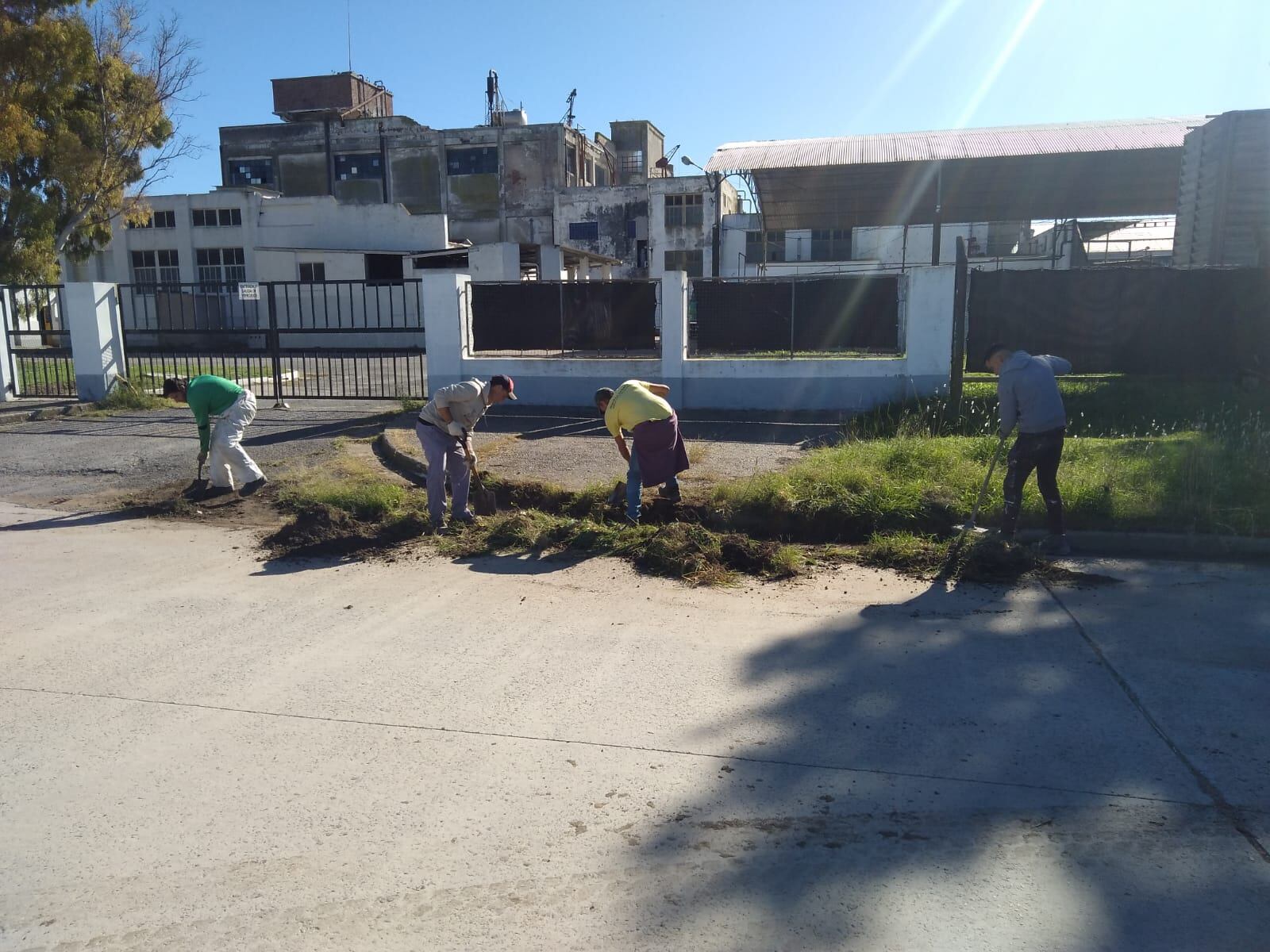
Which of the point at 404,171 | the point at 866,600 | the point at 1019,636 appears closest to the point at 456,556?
the point at 866,600

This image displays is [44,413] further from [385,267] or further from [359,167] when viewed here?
[359,167]

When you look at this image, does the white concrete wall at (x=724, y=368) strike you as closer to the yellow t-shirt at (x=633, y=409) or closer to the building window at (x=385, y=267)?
the yellow t-shirt at (x=633, y=409)

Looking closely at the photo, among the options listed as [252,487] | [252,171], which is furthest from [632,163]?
[252,487]

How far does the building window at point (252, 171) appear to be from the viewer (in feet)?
189

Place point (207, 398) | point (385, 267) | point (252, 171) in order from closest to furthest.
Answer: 1. point (207, 398)
2. point (385, 267)
3. point (252, 171)

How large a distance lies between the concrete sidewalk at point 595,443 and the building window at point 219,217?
3069 cm

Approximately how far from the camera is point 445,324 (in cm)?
1451

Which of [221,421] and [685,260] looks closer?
[221,421]

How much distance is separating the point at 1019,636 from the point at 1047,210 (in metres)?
22.7

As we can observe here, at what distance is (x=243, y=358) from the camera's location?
29.1 m

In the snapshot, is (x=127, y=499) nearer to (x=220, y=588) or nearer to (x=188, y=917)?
(x=220, y=588)

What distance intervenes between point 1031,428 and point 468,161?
5201 centimetres

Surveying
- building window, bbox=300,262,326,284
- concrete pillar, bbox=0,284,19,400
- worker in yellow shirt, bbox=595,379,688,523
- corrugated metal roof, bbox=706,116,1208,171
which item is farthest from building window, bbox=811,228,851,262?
worker in yellow shirt, bbox=595,379,688,523

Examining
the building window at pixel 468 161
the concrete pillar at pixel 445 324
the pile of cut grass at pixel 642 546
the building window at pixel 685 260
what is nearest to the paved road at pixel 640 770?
the pile of cut grass at pixel 642 546
